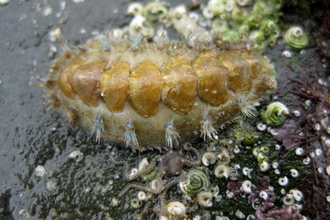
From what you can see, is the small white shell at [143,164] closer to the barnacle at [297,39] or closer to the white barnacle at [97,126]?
the white barnacle at [97,126]

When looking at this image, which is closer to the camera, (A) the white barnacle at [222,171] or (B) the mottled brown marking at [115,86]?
(B) the mottled brown marking at [115,86]

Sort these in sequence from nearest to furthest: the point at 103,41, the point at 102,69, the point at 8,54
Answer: the point at 102,69 → the point at 103,41 → the point at 8,54

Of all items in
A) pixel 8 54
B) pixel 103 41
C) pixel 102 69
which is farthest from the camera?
pixel 8 54

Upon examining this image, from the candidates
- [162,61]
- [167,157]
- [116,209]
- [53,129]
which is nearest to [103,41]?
[162,61]

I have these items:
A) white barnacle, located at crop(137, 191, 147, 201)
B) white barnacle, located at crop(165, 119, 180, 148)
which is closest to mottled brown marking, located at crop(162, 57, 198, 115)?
white barnacle, located at crop(165, 119, 180, 148)

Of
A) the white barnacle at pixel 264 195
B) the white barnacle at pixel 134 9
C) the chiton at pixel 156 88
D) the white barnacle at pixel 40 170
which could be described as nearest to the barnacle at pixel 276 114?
the chiton at pixel 156 88

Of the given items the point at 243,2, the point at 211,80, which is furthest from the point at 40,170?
the point at 243,2

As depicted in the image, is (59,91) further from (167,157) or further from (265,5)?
(265,5)
